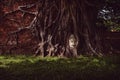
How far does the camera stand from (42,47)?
12742 mm

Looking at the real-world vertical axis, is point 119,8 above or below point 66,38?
above

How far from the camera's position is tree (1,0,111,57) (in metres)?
12.7

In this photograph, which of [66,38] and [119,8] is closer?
[66,38]

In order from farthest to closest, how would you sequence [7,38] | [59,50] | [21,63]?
[7,38]
[59,50]
[21,63]

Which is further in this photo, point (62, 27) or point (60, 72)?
point (62, 27)

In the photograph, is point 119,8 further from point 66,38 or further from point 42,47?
point 42,47

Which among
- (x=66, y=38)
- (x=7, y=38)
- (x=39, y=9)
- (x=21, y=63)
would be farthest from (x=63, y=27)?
(x=21, y=63)

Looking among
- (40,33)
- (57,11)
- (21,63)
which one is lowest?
(21,63)

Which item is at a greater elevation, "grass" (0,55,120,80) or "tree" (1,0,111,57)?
"tree" (1,0,111,57)

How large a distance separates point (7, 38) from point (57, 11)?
216 centimetres

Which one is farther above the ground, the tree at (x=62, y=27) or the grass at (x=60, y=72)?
the tree at (x=62, y=27)

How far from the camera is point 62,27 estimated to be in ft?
42.2

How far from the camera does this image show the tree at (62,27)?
12742mm

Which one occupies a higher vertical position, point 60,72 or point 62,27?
point 62,27
